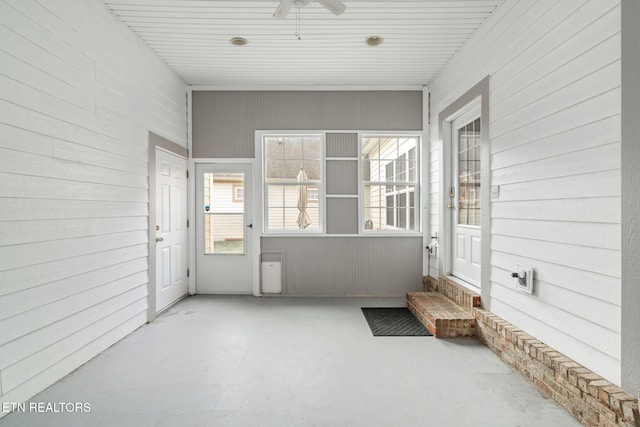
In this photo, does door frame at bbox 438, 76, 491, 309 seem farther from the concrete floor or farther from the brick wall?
the concrete floor

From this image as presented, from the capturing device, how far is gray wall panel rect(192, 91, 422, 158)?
483 centimetres

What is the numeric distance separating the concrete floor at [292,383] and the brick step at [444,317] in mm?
101

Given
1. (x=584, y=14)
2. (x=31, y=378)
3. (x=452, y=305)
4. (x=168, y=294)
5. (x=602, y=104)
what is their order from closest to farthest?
(x=602, y=104) < (x=584, y=14) < (x=31, y=378) < (x=452, y=305) < (x=168, y=294)

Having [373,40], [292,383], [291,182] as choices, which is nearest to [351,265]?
[291,182]

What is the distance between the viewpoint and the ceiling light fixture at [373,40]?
3.54 metres

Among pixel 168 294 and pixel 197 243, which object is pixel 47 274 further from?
pixel 197 243

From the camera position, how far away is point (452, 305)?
371cm

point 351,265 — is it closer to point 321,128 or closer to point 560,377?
point 321,128

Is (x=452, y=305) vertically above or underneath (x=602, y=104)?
underneath

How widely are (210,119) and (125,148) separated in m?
1.74

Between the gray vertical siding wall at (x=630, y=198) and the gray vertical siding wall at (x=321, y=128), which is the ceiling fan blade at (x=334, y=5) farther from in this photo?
the gray vertical siding wall at (x=321, y=128)

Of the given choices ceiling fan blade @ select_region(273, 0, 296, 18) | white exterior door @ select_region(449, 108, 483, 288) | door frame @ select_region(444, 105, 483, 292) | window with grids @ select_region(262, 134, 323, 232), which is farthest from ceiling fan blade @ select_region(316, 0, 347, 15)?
window with grids @ select_region(262, 134, 323, 232)

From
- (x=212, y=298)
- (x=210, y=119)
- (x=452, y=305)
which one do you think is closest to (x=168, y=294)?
(x=212, y=298)

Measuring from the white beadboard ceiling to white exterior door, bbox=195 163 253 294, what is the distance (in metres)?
1.36
